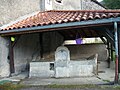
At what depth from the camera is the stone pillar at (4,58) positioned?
981cm

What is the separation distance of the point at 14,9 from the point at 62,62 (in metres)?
3.71

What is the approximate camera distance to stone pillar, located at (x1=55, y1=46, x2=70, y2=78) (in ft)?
32.0

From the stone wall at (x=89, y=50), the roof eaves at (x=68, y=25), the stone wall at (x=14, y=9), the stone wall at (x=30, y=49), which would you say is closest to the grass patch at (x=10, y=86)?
the roof eaves at (x=68, y=25)

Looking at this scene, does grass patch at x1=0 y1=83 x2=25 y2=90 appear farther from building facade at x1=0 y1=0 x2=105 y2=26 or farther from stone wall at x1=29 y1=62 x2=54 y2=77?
building facade at x1=0 y1=0 x2=105 y2=26

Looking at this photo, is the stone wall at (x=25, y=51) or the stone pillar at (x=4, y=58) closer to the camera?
the stone pillar at (x=4, y=58)

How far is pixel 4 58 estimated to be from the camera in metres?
9.98

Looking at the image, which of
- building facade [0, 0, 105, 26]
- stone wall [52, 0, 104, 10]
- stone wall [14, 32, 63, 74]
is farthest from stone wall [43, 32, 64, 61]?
stone wall [52, 0, 104, 10]

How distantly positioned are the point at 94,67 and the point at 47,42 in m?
5.35

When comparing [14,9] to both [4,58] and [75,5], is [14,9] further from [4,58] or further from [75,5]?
[75,5]

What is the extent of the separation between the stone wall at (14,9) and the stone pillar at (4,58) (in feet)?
2.82

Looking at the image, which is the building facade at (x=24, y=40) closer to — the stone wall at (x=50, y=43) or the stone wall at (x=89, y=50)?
the stone wall at (x=50, y=43)

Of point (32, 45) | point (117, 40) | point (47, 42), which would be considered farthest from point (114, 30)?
point (47, 42)

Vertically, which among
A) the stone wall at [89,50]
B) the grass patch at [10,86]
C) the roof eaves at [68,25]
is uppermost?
the roof eaves at [68,25]

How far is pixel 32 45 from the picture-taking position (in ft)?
41.7
